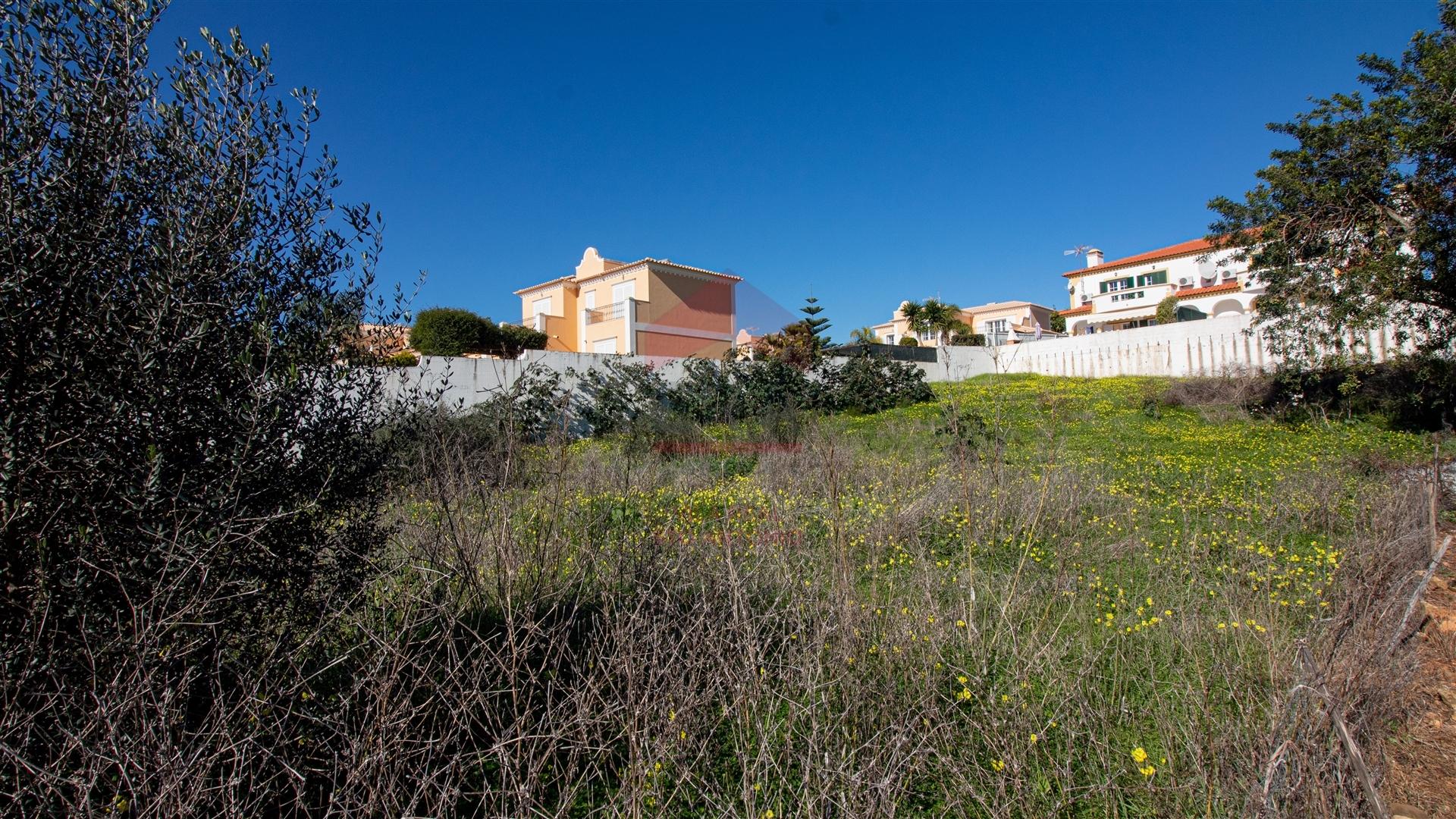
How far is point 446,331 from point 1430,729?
80.2 feet

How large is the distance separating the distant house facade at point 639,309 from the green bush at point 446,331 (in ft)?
14.8

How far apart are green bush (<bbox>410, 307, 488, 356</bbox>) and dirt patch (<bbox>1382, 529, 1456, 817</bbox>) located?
75.4ft

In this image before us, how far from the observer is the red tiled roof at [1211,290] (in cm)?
3350

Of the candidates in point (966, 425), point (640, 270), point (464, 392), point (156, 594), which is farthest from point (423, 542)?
point (640, 270)

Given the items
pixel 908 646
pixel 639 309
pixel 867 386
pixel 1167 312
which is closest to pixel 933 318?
pixel 1167 312

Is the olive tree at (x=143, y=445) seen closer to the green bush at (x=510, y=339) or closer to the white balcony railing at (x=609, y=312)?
the green bush at (x=510, y=339)

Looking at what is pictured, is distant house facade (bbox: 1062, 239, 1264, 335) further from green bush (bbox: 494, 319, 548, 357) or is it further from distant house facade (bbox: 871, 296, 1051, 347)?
green bush (bbox: 494, 319, 548, 357)

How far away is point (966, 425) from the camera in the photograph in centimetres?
841

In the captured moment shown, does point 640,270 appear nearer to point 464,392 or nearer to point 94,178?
point 464,392

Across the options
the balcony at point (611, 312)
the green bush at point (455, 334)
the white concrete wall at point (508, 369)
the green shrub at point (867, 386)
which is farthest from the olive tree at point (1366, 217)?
the balcony at point (611, 312)

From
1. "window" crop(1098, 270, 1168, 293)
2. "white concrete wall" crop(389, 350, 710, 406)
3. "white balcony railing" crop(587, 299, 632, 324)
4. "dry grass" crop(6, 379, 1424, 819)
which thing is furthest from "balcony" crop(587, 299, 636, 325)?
"window" crop(1098, 270, 1168, 293)

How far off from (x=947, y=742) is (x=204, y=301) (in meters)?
2.75

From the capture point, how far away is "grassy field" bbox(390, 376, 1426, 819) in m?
2.19

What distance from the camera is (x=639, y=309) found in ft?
94.6
